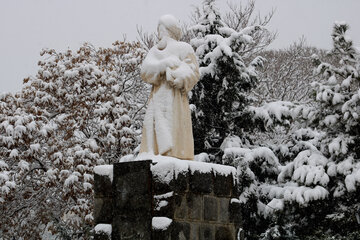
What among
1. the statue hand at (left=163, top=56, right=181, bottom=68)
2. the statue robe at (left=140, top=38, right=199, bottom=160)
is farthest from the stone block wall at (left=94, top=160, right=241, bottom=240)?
the statue hand at (left=163, top=56, right=181, bottom=68)

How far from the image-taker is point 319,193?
1049 cm

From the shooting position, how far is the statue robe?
666cm

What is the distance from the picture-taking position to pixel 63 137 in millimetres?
14133

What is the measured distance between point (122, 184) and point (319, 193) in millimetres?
5399

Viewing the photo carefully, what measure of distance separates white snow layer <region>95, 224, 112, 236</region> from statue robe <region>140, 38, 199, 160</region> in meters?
1.04

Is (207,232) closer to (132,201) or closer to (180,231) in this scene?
(180,231)

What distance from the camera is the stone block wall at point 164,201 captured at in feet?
19.8

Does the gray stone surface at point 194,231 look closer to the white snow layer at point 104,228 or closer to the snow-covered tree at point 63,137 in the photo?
the white snow layer at point 104,228

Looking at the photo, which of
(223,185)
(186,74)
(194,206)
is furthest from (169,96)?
(194,206)

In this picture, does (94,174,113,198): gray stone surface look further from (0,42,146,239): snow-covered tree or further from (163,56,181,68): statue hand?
(0,42,146,239): snow-covered tree

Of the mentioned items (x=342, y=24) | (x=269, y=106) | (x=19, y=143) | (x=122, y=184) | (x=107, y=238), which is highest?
(x=342, y=24)

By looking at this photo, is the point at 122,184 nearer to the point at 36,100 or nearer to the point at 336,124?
the point at 336,124

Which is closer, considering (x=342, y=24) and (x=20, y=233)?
(x=342, y=24)

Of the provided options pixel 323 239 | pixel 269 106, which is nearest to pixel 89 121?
pixel 269 106
